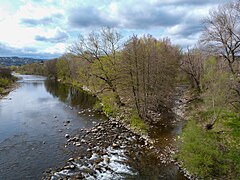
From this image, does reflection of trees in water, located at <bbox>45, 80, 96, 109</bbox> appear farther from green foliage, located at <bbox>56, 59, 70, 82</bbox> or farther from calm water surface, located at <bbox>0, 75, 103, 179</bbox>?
green foliage, located at <bbox>56, 59, 70, 82</bbox>

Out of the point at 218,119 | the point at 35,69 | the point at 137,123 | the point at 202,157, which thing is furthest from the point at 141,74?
the point at 35,69

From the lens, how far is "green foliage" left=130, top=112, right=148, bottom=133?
70.3 feet

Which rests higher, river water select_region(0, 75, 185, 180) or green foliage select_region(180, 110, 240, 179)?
green foliage select_region(180, 110, 240, 179)

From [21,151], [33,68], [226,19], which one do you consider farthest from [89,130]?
[33,68]

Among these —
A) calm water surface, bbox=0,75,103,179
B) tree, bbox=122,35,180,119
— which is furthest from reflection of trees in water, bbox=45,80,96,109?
tree, bbox=122,35,180,119

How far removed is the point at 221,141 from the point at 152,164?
204 inches

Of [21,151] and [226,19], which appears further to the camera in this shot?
[226,19]

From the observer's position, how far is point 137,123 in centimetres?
2253

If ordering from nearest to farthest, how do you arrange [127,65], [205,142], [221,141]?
[205,142], [221,141], [127,65]

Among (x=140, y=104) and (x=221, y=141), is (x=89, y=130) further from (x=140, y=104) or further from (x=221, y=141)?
(x=221, y=141)

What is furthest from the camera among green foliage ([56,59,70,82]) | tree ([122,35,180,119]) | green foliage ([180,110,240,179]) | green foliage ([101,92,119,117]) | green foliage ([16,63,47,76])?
green foliage ([16,63,47,76])

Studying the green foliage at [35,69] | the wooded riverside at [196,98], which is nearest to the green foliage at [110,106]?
the wooded riverside at [196,98]

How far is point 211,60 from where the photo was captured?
25.2 metres

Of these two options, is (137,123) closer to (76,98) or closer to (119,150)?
(119,150)
